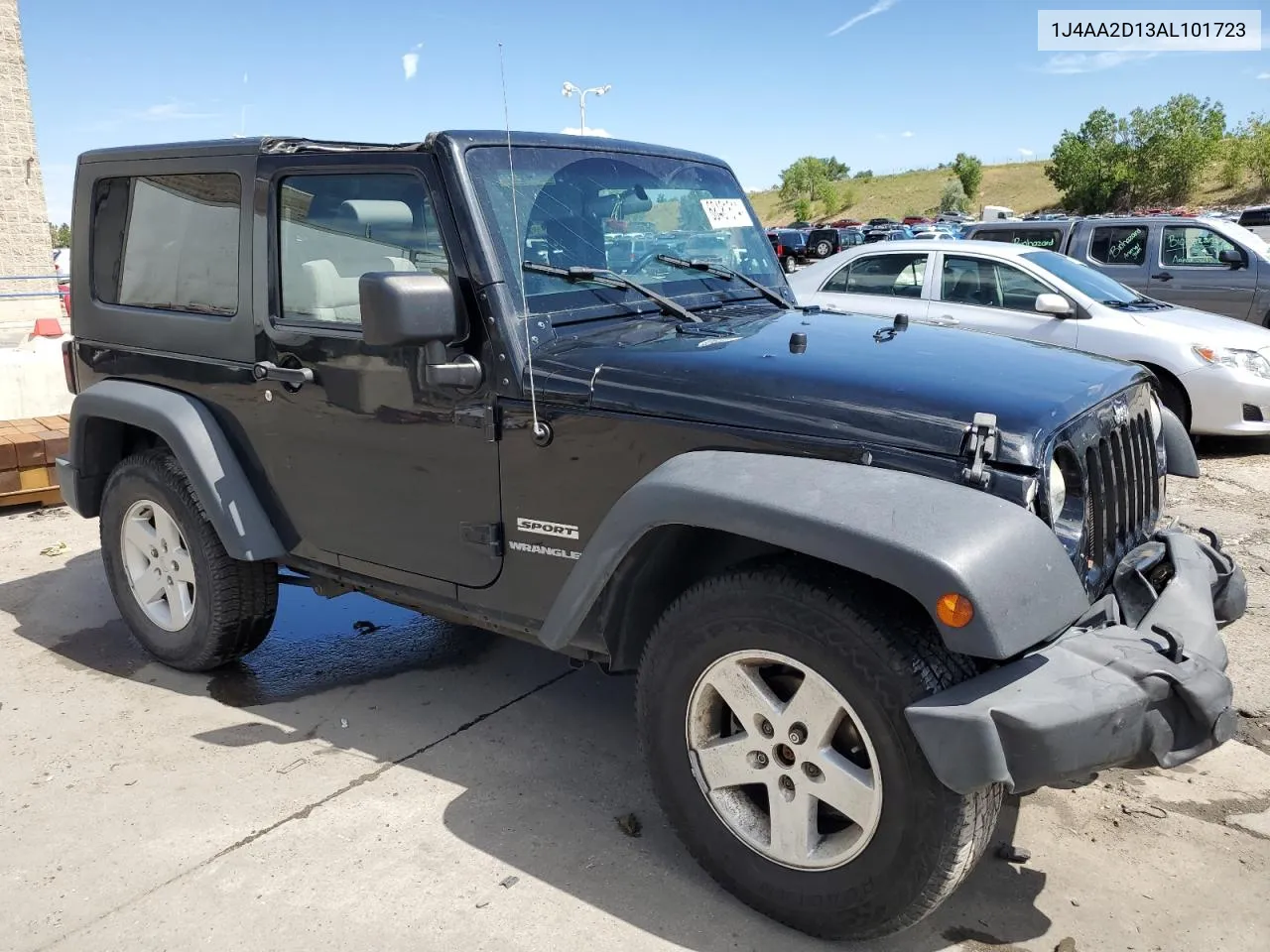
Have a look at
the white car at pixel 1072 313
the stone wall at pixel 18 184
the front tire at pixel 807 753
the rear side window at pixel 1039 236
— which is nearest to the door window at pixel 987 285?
the white car at pixel 1072 313

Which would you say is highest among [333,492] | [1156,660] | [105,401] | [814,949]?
[105,401]

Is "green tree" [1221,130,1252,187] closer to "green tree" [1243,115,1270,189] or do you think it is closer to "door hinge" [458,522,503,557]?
"green tree" [1243,115,1270,189]

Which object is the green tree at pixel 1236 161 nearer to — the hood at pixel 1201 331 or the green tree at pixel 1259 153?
the green tree at pixel 1259 153

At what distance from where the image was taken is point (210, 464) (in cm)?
372

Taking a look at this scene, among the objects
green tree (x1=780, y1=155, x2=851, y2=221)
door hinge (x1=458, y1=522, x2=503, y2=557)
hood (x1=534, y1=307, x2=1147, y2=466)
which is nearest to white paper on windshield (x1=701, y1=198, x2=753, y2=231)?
hood (x1=534, y1=307, x2=1147, y2=466)

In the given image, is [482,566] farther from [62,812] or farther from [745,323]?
[62,812]

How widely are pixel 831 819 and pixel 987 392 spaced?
3.75 feet

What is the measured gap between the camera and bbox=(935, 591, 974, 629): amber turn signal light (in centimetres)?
208

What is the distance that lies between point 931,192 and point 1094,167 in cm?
2961

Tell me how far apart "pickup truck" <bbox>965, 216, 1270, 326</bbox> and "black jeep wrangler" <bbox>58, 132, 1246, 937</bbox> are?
791 centimetres

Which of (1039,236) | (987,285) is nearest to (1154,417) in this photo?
(987,285)

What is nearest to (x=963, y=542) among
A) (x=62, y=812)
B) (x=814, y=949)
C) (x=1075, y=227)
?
(x=814, y=949)

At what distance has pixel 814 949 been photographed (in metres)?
2.52

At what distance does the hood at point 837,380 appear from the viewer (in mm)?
2439
